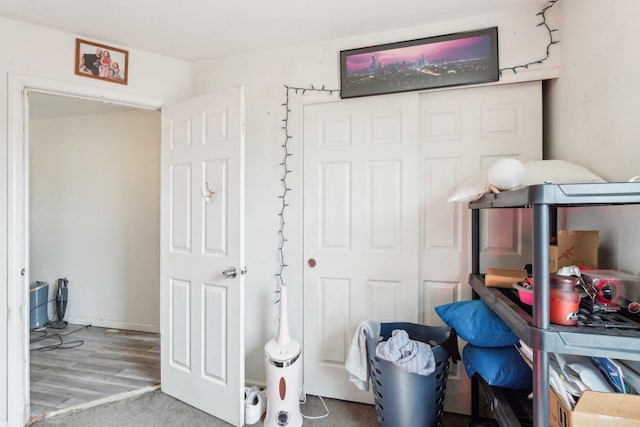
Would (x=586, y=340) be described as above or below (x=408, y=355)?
above

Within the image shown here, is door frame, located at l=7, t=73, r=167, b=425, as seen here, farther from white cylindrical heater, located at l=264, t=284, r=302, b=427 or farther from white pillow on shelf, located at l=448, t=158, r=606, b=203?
white pillow on shelf, located at l=448, t=158, r=606, b=203

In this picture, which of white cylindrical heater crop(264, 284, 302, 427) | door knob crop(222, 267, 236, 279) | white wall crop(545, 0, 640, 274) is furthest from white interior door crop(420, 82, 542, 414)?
door knob crop(222, 267, 236, 279)

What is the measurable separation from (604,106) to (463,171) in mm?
709

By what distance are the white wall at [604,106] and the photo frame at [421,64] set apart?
0.36 metres

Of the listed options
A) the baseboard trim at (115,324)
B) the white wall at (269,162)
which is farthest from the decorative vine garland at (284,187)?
the baseboard trim at (115,324)

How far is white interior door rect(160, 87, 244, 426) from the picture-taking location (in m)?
1.90

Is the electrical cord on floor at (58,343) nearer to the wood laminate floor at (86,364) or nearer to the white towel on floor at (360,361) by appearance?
the wood laminate floor at (86,364)

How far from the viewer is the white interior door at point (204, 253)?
1.90 m

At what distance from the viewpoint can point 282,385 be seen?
1.79 m

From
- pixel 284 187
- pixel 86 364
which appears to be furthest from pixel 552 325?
→ pixel 86 364

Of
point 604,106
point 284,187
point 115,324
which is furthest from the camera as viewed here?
point 115,324

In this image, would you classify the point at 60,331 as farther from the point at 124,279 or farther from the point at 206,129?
the point at 206,129

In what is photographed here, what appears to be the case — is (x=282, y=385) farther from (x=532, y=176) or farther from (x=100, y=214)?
(x=100, y=214)

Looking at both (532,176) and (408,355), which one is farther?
(408,355)
